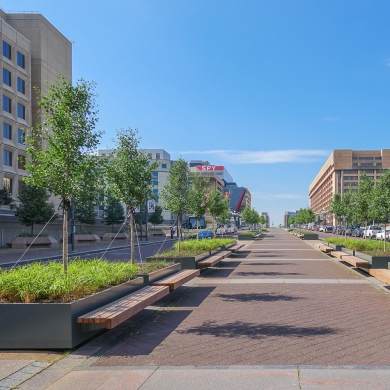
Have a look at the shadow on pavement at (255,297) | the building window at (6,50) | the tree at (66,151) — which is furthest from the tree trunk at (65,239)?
the building window at (6,50)

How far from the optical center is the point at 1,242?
38250mm

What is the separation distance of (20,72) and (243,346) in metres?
51.4

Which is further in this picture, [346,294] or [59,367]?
[346,294]

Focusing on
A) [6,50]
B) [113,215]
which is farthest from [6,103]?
[113,215]

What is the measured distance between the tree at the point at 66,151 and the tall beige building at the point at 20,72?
3735cm

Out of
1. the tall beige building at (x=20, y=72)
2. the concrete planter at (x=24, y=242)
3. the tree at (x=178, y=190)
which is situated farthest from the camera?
the tall beige building at (x=20, y=72)

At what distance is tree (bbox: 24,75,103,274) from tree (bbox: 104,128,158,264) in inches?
130

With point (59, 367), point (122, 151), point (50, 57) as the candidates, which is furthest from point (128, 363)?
point (50, 57)

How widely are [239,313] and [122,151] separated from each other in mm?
6248

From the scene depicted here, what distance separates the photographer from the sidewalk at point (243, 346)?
17.5 ft

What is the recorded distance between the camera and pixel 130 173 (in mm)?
13211

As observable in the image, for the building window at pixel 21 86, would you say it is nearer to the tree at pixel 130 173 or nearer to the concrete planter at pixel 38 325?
the tree at pixel 130 173

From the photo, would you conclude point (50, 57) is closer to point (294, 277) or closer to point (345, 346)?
point (294, 277)

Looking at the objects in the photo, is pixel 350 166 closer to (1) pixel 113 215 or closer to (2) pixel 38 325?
(1) pixel 113 215
